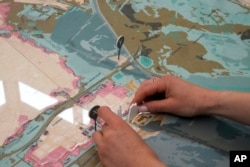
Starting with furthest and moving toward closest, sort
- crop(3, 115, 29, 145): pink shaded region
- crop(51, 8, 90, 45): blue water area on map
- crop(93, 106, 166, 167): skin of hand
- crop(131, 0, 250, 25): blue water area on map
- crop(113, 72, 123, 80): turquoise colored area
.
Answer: crop(131, 0, 250, 25): blue water area on map → crop(51, 8, 90, 45): blue water area on map → crop(113, 72, 123, 80): turquoise colored area → crop(3, 115, 29, 145): pink shaded region → crop(93, 106, 166, 167): skin of hand

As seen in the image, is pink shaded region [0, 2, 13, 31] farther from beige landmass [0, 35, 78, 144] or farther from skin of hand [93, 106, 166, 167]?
skin of hand [93, 106, 166, 167]

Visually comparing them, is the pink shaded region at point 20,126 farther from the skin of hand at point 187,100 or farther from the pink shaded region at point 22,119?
the skin of hand at point 187,100

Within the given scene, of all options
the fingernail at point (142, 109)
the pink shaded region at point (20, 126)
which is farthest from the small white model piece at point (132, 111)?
the pink shaded region at point (20, 126)

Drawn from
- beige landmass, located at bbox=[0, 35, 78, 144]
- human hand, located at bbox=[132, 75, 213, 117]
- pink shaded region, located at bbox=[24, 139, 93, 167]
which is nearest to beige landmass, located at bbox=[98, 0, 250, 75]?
human hand, located at bbox=[132, 75, 213, 117]

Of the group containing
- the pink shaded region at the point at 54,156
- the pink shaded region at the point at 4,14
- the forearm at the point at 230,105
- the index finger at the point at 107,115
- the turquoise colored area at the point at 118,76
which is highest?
the pink shaded region at the point at 4,14

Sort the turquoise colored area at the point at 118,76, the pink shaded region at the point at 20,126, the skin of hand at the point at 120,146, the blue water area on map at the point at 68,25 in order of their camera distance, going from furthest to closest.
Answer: the blue water area on map at the point at 68,25
the turquoise colored area at the point at 118,76
the pink shaded region at the point at 20,126
the skin of hand at the point at 120,146

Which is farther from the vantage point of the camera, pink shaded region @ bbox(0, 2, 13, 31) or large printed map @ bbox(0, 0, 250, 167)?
pink shaded region @ bbox(0, 2, 13, 31)
